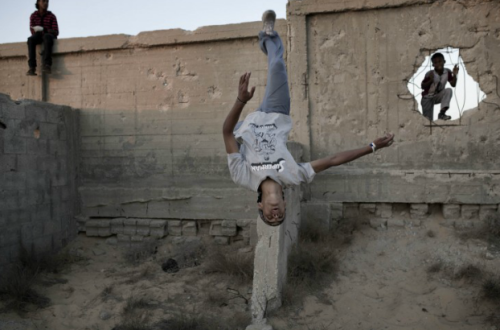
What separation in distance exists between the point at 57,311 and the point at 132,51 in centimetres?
440

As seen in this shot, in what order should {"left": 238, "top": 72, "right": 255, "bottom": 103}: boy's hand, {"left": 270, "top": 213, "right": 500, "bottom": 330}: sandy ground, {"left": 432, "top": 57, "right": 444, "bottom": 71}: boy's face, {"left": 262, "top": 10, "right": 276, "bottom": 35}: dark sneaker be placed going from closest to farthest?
{"left": 238, "top": 72, "right": 255, "bottom": 103}: boy's hand < {"left": 262, "top": 10, "right": 276, "bottom": 35}: dark sneaker < {"left": 270, "top": 213, "right": 500, "bottom": 330}: sandy ground < {"left": 432, "top": 57, "right": 444, "bottom": 71}: boy's face

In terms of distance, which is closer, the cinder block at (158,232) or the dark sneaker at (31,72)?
the cinder block at (158,232)

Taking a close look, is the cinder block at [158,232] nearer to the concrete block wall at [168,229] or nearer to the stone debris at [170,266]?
the concrete block wall at [168,229]

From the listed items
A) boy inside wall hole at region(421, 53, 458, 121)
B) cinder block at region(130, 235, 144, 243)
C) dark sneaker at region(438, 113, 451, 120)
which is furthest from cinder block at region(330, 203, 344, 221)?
cinder block at region(130, 235, 144, 243)

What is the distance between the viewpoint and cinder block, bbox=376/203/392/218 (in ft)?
20.5

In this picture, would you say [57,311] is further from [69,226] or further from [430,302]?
[430,302]

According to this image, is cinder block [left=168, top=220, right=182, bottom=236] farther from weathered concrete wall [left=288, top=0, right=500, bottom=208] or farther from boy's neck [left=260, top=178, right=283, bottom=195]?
boy's neck [left=260, top=178, right=283, bottom=195]

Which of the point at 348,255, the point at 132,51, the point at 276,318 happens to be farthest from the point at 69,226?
the point at 348,255

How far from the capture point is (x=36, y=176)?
6.19 meters

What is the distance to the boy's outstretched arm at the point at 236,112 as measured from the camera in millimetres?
2953

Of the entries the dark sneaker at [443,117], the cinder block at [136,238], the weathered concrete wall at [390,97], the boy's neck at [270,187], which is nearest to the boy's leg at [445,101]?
the dark sneaker at [443,117]

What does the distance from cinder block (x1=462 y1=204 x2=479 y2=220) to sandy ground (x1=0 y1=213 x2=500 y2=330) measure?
0.30 metres

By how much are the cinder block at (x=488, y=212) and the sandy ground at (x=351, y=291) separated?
450 mm

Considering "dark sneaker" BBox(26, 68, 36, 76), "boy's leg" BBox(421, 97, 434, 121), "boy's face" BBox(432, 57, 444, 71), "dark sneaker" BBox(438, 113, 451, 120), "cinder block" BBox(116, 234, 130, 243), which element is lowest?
"cinder block" BBox(116, 234, 130, 243)
